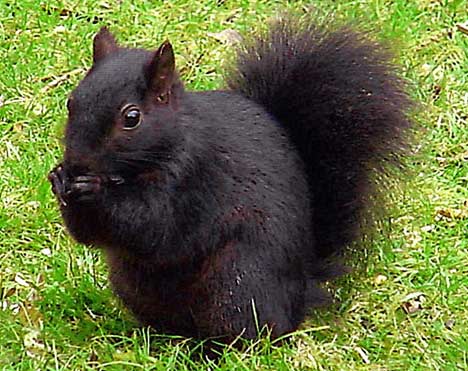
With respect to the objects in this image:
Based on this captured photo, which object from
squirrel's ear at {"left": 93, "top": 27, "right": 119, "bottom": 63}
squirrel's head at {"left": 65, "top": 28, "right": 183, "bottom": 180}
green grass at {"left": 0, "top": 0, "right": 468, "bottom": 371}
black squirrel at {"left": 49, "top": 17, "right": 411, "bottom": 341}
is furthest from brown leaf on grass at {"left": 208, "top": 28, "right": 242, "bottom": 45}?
squirrel's head at {"left": 65, "top": 28, "right": 183, "bottom": 180}

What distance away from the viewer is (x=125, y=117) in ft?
8.72

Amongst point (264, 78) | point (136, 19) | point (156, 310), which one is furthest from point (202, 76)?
point (156, 310)

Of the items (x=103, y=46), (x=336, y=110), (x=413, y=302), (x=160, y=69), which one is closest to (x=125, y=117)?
(x=160, y=69)

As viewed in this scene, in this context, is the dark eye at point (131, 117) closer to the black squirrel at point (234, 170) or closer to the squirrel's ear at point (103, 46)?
the black squirrel at point (234, 170)

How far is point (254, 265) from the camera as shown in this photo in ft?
9.59

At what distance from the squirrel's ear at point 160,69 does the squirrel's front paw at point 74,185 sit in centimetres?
26

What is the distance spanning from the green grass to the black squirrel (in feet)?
0.50

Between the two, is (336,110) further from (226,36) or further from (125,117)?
(226,36)

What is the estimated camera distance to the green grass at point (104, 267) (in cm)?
302

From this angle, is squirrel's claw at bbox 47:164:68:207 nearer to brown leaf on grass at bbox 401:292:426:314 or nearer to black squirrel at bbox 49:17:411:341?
black squirrel at bbox 49:17:411:341

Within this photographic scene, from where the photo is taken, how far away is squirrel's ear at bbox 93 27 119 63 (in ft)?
9.42

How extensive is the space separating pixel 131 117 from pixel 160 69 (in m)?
0.15

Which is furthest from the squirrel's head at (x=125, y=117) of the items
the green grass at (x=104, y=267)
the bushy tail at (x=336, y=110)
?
the green grass at (x=104, y=267)

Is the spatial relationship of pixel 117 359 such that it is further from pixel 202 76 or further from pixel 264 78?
pixel 202 76
